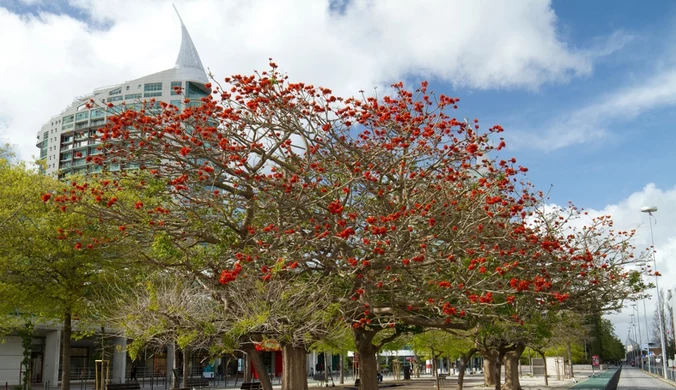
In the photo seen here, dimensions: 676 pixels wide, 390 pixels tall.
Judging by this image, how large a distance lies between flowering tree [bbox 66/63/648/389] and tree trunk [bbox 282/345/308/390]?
6.25 feet

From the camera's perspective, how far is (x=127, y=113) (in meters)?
11.1

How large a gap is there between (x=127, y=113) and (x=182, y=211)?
8.99 feet

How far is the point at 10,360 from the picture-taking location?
130 ft

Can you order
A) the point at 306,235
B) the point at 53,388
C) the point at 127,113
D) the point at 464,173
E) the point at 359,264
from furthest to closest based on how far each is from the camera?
the point at 53,388 → the point at 464,173 → the point at 306,235 → the point at 359,264 → the point at 127,113

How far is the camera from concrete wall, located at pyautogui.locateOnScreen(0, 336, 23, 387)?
3916 cm

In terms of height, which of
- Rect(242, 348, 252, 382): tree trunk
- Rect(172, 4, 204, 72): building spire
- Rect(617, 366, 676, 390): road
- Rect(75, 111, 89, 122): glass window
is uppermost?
Rect(172, 4, 204, 72): building spire

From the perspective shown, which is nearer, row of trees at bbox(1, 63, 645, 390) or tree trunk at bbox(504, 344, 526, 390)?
row of trees at bbox(1, 63, 645, 390)

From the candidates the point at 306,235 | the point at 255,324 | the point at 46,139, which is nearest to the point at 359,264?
the point at 306,235

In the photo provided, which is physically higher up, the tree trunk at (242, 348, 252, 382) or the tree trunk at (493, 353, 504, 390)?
the tree trunk at (493, 353, 504, 390)

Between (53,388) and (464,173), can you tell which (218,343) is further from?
(53,388)

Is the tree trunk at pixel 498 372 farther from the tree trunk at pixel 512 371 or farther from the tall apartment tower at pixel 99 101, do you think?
the tall apartment tower at pixel 99 101

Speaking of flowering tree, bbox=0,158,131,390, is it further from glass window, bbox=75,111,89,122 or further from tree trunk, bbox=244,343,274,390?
glass window, bbox=75,111,89,122

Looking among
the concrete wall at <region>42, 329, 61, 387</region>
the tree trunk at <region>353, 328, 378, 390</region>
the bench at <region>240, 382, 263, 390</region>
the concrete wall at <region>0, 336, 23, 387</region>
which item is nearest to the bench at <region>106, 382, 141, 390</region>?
the bench at <region>240, 382, 263, 390</region>

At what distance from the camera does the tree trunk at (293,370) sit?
1524cm
